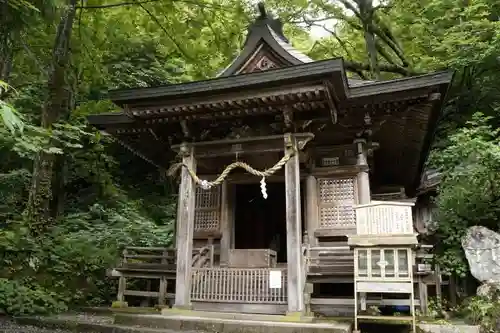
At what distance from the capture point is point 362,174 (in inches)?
346

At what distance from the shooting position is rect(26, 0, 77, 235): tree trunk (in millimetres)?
10352

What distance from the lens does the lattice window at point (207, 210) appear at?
994 centimetres

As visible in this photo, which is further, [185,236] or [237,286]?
[185,236]

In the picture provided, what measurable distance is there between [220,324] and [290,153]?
3280 mm

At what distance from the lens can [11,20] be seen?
5.45 metres

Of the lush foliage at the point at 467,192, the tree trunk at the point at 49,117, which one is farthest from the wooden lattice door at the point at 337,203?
the tree trunk at the point at 49,117

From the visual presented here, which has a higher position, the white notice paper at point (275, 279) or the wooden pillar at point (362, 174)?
the wooden pillar at point (362, 174)

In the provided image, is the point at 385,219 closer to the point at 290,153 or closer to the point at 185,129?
the point at 290,153

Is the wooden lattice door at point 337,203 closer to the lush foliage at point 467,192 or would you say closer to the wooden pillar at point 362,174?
the wooden pillar at point 362,174

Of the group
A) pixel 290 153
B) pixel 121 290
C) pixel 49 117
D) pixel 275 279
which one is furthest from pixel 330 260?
pixel 49 117

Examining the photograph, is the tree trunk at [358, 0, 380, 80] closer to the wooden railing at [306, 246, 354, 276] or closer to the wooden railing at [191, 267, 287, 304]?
the wooden railing at [306, 246, 354, 276]

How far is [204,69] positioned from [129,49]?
6.49 meters

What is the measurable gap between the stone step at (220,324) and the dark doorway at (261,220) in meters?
5.72

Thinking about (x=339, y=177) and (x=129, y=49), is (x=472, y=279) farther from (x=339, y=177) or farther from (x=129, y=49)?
(x=129, y=49)
